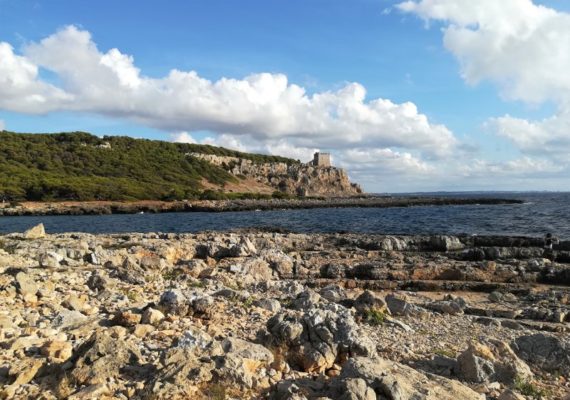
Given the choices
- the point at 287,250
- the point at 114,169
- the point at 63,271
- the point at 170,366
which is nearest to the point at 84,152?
the point at 114,169

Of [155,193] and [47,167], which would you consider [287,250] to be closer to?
[155,193]

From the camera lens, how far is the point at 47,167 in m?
124

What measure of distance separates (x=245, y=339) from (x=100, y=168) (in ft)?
446

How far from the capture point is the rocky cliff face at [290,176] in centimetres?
17475

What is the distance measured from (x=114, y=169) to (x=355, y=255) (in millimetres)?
120366

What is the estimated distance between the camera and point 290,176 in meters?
180

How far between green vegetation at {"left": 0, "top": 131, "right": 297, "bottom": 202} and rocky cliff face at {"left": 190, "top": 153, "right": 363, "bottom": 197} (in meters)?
8.35

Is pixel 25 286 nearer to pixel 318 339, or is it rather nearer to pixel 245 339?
pixel 245 339

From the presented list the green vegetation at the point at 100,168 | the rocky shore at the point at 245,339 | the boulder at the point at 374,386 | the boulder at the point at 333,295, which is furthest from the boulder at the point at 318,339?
the green vegetation at the point at 100,168

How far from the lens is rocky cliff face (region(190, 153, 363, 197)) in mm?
174750

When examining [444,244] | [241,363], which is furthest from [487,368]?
[444,244]

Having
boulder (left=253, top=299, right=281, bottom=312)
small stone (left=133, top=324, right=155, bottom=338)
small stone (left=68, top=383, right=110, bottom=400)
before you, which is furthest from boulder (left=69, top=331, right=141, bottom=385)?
boulder (left=253, top=299, right=281, bottom=312)

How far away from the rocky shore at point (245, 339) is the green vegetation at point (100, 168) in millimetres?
88286

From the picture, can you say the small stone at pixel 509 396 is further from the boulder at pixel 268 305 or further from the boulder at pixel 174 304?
the boulder at pixel 174 304
